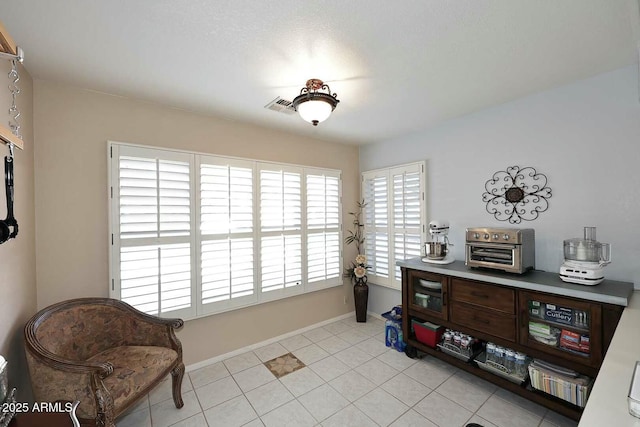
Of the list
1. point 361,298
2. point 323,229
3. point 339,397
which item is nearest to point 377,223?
point 323,229

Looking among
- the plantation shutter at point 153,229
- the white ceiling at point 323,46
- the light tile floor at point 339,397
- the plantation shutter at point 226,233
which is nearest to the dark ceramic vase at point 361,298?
the light tile floor at point 339,397

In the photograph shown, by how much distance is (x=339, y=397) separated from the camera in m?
2.24

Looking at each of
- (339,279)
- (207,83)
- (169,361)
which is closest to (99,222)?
(169,361)

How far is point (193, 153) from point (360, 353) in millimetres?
2774

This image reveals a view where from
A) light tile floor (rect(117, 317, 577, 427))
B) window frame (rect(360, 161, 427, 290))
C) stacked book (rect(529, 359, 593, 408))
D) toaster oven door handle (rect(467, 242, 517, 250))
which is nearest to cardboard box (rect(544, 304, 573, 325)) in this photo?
stacked book (rect(529, 359, 593, 408))

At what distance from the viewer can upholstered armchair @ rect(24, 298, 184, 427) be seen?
5.05 ft

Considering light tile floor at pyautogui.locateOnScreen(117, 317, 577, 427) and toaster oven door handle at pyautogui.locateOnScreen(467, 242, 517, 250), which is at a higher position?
toaster oven door handle at pyautogui.locateOnScreen(467, 242, 517, 250)

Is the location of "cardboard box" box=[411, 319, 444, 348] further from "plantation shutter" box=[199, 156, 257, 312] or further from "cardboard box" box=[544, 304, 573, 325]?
"plantation shutter" box=[199, 156, 257, 312]

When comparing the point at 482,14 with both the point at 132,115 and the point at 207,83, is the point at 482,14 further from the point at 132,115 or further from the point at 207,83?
the point at 132,115

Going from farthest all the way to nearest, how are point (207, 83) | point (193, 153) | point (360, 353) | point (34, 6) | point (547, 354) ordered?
point (360, 353) → point (193, 153) → point (207, 83) → point (547, 354) → point (34, 6)

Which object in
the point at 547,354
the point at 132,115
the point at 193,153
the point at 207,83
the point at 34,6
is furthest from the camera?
the point at 193,153

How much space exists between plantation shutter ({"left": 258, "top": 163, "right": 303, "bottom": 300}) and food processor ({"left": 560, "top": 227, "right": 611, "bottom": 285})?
101 inches

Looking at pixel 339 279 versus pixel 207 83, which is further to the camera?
pixel 339 279

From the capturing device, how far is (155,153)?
2432 millimetres
